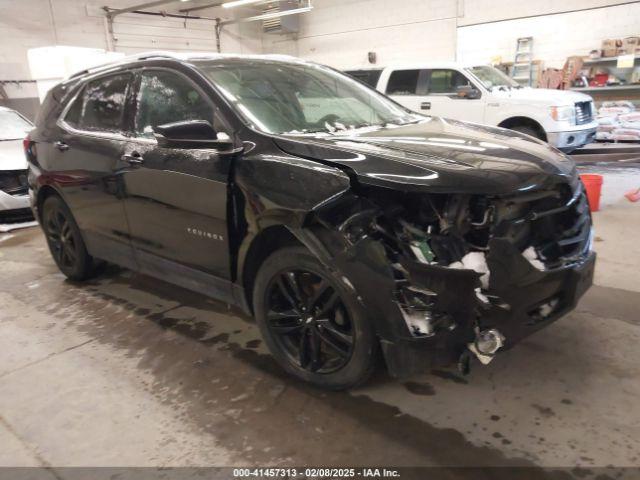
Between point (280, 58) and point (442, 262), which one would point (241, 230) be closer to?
point (442, 262)

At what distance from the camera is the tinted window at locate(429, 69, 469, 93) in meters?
8.09

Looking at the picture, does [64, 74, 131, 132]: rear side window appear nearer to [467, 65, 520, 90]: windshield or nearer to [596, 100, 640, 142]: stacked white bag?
[467, 65, 520, 90]: windshield

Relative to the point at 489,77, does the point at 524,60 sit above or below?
above

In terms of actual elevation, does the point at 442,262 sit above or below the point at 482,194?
below

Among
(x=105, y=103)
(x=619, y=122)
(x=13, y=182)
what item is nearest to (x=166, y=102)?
(x=105, y=103)

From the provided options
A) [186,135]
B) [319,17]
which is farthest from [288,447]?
[319,17]

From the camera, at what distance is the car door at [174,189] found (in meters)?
2.51

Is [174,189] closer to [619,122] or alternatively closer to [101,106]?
[101,106]

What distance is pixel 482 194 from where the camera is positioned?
187 centimetres

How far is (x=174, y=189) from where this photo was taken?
2.68m

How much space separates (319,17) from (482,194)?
51.2 ft

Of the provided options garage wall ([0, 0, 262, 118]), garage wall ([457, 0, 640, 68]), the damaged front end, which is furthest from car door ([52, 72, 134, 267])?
garage wall ([457, 0, 640, 68])

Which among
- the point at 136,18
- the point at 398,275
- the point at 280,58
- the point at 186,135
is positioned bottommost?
the point at 398,275

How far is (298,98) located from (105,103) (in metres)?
1.43
